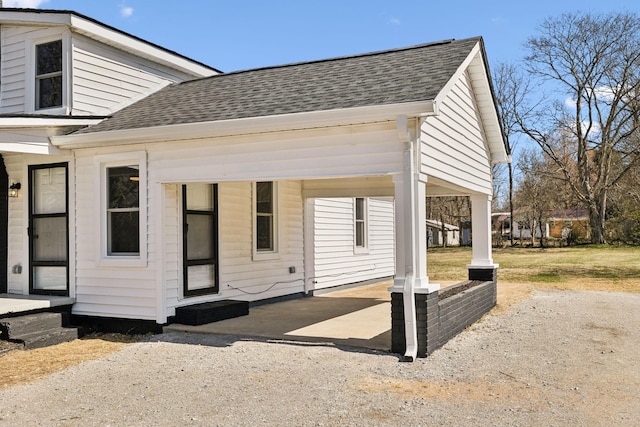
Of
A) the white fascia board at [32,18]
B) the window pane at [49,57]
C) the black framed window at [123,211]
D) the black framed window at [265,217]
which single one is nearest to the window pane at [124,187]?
the black framed window at [123,211]

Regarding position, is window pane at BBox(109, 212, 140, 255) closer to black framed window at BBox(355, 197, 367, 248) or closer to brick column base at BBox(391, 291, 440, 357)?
brick column base at BBox(391, 291, 440, 357)

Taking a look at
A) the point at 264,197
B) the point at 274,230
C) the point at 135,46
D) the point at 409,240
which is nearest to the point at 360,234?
the point at 274,230

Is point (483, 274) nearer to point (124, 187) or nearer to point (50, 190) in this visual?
point (124, 187)

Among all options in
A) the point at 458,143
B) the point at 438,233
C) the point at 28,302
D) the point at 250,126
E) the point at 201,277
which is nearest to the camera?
the point at 250,126

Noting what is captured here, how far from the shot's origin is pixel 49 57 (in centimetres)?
952

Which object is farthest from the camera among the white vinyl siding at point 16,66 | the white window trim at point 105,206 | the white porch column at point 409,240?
the white vinyl siding at point 16,66

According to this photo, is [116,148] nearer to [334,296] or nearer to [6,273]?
[6,273]

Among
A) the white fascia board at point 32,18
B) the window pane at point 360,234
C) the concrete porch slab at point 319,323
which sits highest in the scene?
the white fascia board at point 32,18

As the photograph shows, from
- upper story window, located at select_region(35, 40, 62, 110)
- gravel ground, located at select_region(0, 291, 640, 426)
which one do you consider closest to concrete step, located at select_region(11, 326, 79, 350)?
gravel ground, located at select_region(0, 291, 640, 426)

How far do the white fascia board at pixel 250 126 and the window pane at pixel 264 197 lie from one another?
3.15m

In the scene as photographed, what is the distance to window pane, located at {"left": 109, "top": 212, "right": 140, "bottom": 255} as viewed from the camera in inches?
325

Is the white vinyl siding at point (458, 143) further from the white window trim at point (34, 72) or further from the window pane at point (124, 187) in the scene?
the white window trim at point (34, 72)

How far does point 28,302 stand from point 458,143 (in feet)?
20.8

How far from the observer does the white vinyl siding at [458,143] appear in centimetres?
701
